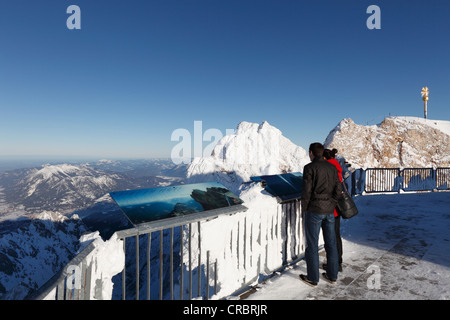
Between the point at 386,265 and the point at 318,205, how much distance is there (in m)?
2.22

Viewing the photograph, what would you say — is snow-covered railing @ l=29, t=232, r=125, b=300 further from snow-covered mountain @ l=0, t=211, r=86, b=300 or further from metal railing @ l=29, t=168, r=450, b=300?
snow-covered mountain @ l=0, t=211, r=86, b=300

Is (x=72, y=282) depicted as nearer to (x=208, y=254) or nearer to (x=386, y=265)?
(x=208, y=254)

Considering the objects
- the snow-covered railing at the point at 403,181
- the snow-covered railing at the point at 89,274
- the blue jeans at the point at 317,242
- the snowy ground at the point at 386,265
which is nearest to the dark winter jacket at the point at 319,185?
the blue jeans at the point at 317,242

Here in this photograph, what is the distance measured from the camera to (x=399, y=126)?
39.2 meters

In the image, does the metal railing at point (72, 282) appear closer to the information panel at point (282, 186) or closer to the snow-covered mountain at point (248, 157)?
the information panel at point (282, 186)

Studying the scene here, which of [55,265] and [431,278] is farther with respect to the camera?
[55,265]

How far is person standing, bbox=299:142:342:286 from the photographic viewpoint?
3.33 metres

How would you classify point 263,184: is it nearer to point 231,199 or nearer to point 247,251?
point 231,199

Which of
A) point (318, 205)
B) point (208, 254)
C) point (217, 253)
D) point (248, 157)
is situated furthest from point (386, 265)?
point (248, 157)

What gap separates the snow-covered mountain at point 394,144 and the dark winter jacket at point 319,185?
1405 inches

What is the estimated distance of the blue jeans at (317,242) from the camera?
3.43 metres
